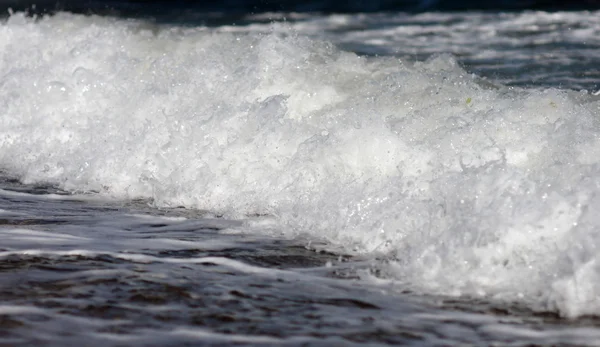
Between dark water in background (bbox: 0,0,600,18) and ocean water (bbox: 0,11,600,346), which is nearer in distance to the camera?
ocean water (bbox: 0,11,600,346)

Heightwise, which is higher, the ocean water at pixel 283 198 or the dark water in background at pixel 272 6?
the dark water in background at pixel 272 6

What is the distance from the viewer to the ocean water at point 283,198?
4242 mm

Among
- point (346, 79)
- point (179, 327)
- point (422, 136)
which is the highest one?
point (346, 79)

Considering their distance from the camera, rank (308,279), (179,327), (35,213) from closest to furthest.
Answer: (179,327) < (308,279) < (35,213)

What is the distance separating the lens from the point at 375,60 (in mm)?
9086

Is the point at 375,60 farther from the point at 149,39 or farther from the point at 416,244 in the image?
the point at 416,244

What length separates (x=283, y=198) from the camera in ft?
21.2

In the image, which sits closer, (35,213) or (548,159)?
(548,159)

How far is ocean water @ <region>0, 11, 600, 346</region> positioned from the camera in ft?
13.9

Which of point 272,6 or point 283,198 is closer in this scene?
point 283,198

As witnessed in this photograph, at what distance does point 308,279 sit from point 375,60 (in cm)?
453

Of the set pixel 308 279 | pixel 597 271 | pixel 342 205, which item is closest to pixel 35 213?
pixel 342 205

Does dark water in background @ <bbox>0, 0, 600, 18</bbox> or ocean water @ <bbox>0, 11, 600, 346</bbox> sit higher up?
dark water in background @ <bbox>0, 0, 600, 18</bbox>

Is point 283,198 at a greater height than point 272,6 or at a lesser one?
lesser
